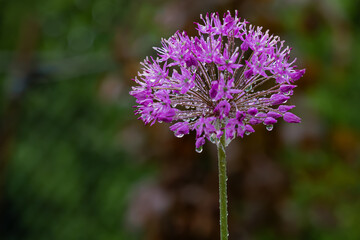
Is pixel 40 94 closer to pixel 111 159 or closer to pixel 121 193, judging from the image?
pixel 111 159

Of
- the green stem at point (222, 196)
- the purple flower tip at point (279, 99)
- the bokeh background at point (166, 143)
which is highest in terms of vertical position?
the bokeh background at point (166, 143)

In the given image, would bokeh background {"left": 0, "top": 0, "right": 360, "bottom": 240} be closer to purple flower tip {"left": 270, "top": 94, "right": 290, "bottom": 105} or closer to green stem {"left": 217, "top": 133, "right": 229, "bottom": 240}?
purple flower tip {"left": 270, "top": 94, "right": 290, "bottom": 105}

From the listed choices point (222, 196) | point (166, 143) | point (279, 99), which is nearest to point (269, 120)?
point (279, 99)

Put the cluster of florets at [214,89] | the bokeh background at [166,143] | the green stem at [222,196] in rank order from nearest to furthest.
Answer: the green stem at [222,196], the cluster of florets at [214,89], the bokeh background at [166,143]

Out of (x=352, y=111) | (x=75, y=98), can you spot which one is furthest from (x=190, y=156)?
(x=75, y=98)

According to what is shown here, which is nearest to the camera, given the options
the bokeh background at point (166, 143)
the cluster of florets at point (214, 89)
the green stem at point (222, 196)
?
the green stem at point (222, 196)

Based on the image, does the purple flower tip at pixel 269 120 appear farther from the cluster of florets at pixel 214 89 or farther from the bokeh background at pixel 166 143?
the bokeh background at pixel 166 143

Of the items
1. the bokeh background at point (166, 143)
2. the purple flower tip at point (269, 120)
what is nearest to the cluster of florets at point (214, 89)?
the purple flower tip at point (269, 120)

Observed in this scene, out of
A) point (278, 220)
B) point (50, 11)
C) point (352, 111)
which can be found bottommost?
point (278, 220)
